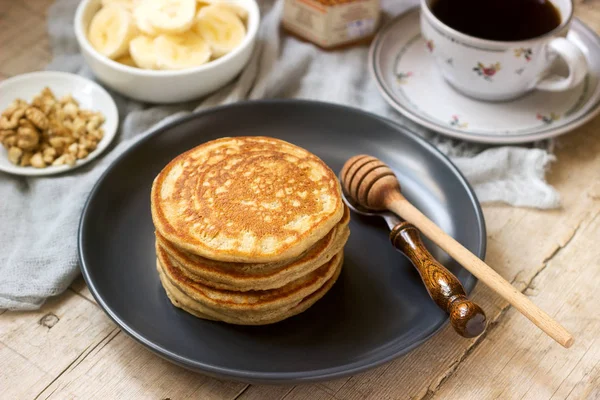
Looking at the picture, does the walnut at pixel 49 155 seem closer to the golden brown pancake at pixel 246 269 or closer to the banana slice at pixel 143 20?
the banana slice at pixel 143 20

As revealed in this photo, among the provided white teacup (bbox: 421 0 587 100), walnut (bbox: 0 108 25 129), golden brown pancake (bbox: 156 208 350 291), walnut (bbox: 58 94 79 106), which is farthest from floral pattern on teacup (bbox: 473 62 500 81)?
walnut (bbox: 0 108 25 129)

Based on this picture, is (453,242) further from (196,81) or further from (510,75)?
(196,81)

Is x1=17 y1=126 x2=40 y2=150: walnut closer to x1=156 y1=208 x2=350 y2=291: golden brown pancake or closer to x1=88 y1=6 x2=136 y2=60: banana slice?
x1=88 y1=6 x2=136 y2=60: banana slice

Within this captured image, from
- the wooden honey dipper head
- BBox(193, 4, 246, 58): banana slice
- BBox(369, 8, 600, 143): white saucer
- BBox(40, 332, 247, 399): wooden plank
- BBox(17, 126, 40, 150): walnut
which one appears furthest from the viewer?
BBox(193, 4, 246, 58): banana slice

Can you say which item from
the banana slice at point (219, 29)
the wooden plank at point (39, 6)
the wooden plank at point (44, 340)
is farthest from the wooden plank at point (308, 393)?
the wooden plank at point (39, 6)

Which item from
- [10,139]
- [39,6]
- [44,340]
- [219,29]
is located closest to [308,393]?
[44,340]

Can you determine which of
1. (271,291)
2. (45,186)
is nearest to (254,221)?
(271,291)
